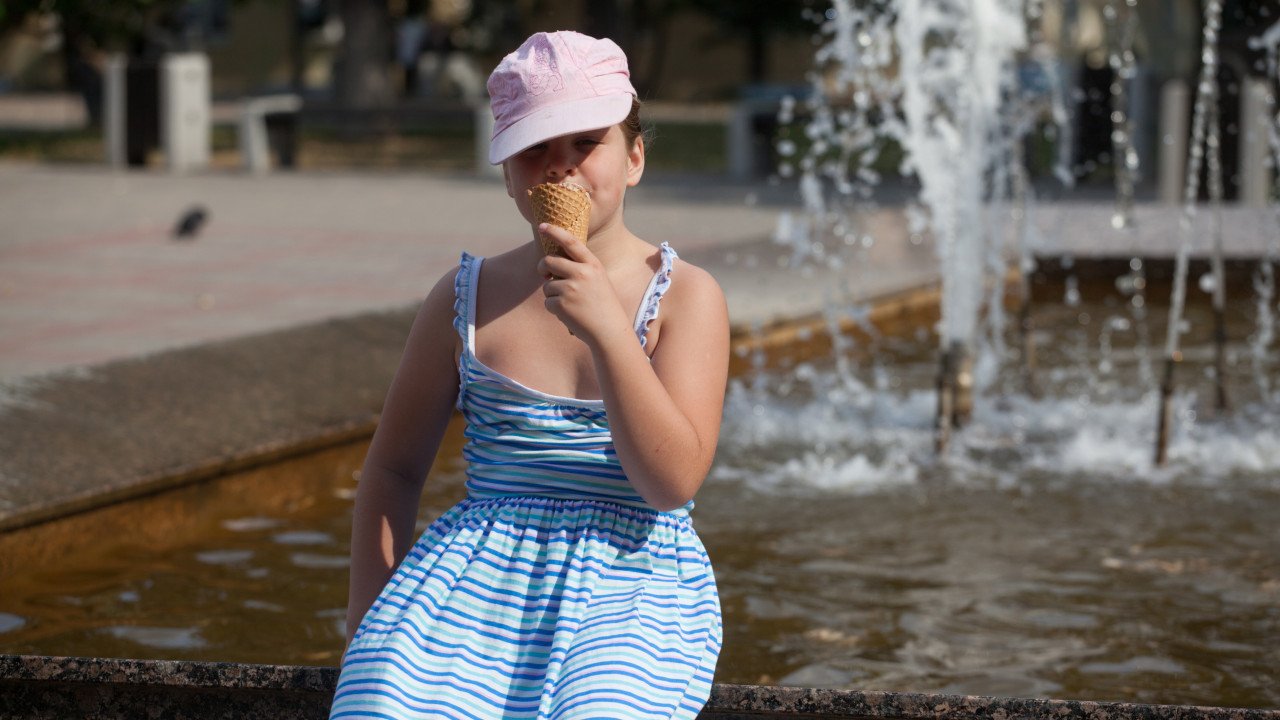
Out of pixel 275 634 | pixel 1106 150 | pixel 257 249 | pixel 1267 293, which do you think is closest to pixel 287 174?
pixel 257 249

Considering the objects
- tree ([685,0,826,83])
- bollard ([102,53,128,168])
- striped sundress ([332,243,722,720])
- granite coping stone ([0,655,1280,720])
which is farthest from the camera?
tree ([685,0,826,83])

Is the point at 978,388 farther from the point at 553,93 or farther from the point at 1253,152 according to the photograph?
the point at 1253,152

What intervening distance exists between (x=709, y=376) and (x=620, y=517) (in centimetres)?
21

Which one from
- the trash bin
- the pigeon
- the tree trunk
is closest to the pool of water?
the pigeon

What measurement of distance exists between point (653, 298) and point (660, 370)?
98mm

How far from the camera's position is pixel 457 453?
17.0ft

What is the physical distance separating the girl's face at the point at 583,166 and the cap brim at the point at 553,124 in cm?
3

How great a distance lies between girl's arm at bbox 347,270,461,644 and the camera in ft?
6.51

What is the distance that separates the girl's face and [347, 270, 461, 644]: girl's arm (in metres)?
0.22

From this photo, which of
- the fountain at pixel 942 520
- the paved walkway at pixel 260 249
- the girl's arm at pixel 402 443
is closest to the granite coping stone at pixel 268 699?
the fountain at pixel 942 520

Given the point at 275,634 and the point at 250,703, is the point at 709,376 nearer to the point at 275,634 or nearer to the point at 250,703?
the point at 250,703

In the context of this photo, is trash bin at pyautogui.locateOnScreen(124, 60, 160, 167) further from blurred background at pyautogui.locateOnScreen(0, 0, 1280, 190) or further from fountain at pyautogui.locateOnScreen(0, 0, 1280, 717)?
fountain at pyautogui.locateOnScreen(0, 0, 1280, 717)

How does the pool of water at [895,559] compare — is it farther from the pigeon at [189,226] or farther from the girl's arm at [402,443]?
the pigeon at [189,226]

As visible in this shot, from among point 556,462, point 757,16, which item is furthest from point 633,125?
point 757,16
